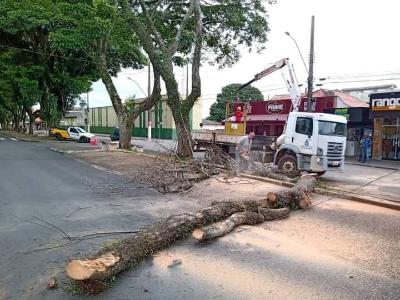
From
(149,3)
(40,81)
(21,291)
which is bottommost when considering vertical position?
(21,291)

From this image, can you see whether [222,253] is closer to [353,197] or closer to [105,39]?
[353,197]

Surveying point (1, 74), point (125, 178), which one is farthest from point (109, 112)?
point (125, 178)

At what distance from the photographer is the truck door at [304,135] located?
555 inches

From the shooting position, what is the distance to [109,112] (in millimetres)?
66625

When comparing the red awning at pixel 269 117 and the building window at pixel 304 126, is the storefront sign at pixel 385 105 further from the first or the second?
the building window at pixel 304 126

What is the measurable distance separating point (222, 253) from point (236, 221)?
137 centimetres

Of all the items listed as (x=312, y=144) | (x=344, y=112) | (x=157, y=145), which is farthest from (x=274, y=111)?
(x=312, y=144)

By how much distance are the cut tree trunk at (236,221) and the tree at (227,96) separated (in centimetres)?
5185

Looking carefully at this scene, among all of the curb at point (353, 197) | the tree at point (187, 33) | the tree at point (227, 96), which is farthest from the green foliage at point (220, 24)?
the tree at point (227, 96)

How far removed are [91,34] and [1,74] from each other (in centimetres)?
2467

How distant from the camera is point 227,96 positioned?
203ft

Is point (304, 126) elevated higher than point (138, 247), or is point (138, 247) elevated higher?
point (304, 126)

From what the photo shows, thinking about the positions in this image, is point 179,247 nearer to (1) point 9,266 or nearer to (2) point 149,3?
(1) point 9,266

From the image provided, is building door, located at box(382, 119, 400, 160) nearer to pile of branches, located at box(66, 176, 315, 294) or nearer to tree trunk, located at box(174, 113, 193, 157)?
tree trunk, located at box(174, 113, 193, 157)
